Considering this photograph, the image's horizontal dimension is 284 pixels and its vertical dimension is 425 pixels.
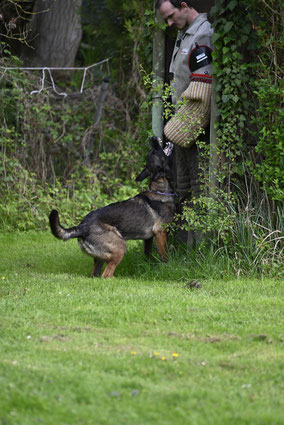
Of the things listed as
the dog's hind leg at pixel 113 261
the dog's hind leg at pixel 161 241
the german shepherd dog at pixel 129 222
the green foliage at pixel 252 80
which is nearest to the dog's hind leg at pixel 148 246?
the german shepherd dog at pixel 129 222

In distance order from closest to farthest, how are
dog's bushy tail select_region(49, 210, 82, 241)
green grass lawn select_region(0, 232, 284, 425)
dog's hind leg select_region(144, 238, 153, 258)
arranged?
green grass lawn select_region(0, 232, 284, 425), dog's bushy tail select_region(49, 210, 82, 241), dog's hind leg select_region(144, 238, 153, 258)

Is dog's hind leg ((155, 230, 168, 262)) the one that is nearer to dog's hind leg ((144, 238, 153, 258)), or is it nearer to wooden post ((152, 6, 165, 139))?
dog's hind leg ((144, 238, 153, 258))

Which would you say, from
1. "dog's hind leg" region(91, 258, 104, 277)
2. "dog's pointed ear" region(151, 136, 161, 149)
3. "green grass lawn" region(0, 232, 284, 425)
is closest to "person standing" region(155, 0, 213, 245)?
"dog's pointed ear" region(151, 136, 161, 149)

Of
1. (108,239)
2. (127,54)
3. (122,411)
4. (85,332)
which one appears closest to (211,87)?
(108,239)

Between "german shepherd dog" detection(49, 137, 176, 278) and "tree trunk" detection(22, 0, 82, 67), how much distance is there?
6619mm

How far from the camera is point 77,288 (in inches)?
258

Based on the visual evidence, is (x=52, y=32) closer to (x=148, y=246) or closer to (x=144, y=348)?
(x=148, y=246)

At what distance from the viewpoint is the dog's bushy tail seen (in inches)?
273

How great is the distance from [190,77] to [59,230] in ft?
7.31

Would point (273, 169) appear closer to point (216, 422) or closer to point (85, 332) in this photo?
point (85, 332)

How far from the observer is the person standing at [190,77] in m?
7.18

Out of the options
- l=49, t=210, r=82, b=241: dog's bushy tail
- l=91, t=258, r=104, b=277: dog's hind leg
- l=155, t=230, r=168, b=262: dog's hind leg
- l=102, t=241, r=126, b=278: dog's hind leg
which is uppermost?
l=49, t=210, r=82, b=241: dog's bushy tail

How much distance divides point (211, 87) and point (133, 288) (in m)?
2.35

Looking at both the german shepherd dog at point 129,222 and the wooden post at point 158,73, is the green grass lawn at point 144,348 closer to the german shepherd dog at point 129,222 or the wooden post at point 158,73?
the german shepherd dog at point 129,222
